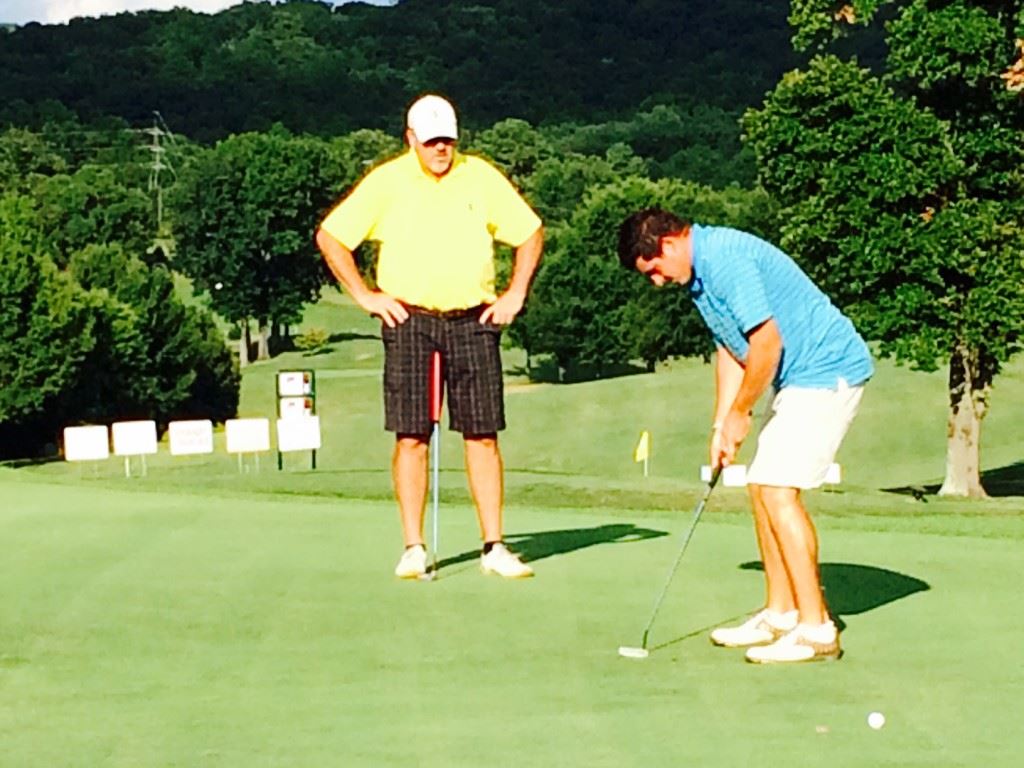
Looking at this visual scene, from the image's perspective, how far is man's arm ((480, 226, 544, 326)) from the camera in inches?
325

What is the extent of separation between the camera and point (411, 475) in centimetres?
849

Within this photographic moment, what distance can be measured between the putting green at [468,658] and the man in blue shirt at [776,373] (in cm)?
24

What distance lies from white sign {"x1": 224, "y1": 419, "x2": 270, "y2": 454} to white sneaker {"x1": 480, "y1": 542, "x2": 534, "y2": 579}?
90.9 ft

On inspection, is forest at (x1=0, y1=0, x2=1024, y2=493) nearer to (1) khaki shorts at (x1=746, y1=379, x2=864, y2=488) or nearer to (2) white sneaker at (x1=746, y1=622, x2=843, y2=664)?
(1) khaki shorts at (x1=746, y1=379, x2=864, y2=488)

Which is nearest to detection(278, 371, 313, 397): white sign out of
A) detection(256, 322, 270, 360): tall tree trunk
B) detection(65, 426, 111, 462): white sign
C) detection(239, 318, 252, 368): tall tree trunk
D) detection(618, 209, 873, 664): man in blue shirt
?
detection(65, 426, 111, 462): white sign

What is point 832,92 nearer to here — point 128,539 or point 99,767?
point 128,539

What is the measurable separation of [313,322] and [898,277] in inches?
3483

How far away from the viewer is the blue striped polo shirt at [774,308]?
6.28 m

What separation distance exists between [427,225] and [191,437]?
103 feet

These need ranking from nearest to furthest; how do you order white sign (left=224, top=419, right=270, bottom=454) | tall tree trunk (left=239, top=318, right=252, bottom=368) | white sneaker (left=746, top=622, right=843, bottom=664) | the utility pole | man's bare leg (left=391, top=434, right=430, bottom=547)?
white sneaker (left=746, top=622, right=843, bottom=664) → man's bare leg (left=391, top=434, right=430, bottom=547) → white sign (left=224, top=419, right=270, bottom=454) → tall tree trunk (left=239, top=318, right=252, bottom=368) → the utility pole

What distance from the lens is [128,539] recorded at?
9.80 meters

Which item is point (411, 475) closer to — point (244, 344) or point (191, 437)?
point (191, 437)

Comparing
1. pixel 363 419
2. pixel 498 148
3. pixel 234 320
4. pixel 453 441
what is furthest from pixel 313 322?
pixel 453 441

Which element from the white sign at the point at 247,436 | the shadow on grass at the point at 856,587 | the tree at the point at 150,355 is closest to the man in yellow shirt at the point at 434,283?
the shadow on grass at the point at 856,587
